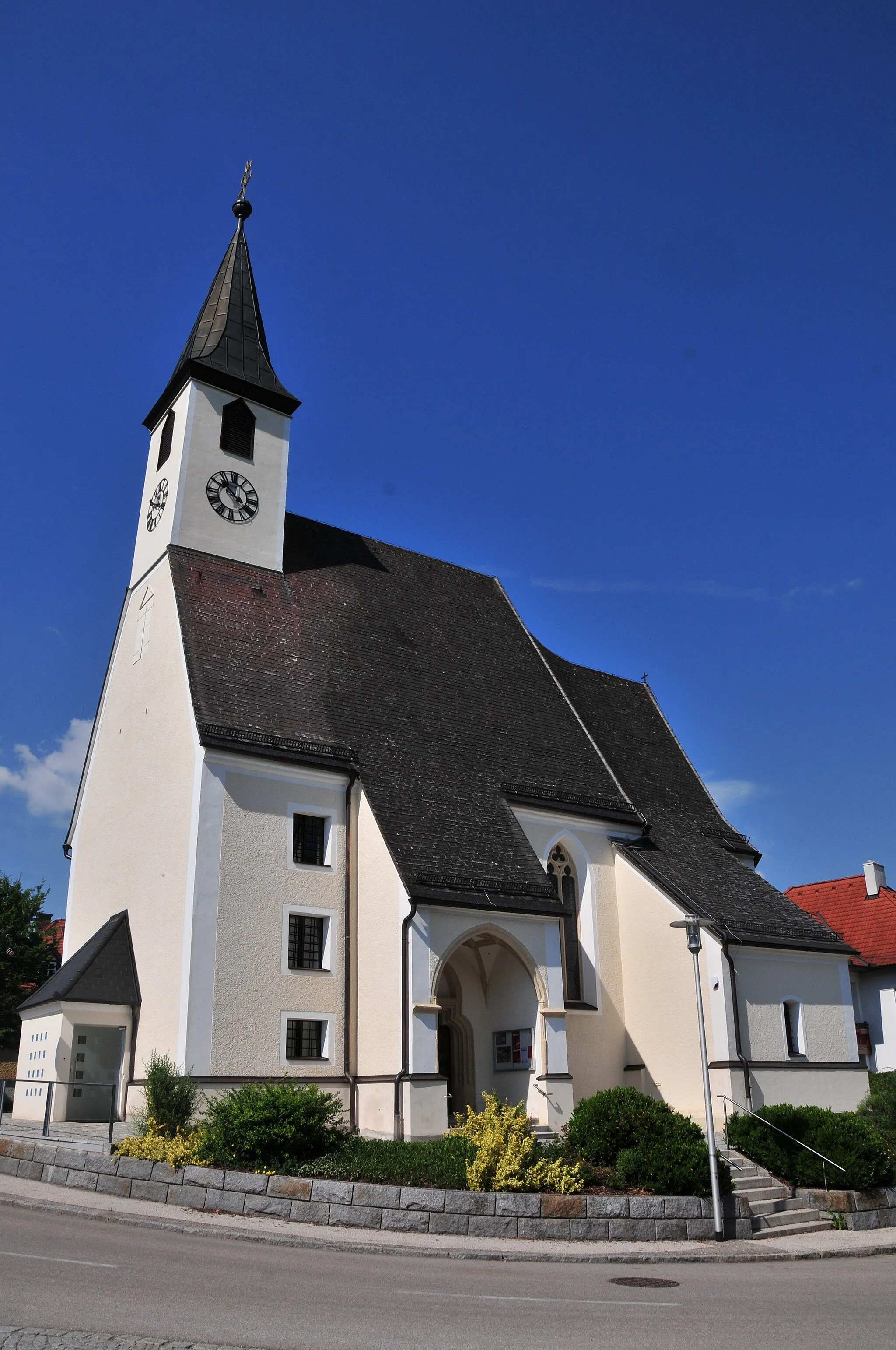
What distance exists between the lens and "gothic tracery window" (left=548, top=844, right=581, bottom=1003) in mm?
24109

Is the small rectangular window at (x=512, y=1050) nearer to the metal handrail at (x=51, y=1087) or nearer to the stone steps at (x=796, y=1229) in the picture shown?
the stone steps at (x=796, y=1229)

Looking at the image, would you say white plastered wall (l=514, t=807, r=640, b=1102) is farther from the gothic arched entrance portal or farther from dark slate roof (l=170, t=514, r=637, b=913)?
the gothic arched entrance portal

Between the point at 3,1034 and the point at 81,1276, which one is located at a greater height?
the point at 3,1034

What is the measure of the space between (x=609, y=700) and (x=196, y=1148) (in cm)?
1926

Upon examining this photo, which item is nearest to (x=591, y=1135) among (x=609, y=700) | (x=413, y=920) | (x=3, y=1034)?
(x=413, y=920)

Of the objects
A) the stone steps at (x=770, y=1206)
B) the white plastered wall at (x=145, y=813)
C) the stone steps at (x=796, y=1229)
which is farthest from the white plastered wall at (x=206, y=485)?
the stone steps at (x=796, y=1229)

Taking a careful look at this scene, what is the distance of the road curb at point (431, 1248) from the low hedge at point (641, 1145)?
42.9 inches

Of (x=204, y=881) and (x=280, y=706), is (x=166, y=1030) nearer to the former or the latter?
(x=204, y=881)

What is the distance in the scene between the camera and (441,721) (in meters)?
24.9

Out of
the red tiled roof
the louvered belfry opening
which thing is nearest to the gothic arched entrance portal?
the louvered belfry opening

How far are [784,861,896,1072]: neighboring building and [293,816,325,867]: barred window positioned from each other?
1972cm

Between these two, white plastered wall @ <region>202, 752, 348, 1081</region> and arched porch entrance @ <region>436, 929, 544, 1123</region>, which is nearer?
white plastered wall @ <region>202, 752, 348, 1081</region>

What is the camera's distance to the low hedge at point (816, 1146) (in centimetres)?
1727

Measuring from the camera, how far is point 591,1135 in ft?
54.6
